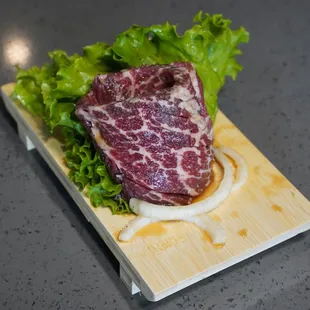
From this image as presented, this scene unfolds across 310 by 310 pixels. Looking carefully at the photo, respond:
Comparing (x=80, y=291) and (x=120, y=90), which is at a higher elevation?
(x=120, y=90)

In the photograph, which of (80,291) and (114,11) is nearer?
(80,291)

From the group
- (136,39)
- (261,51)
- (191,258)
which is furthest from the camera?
(261,51)

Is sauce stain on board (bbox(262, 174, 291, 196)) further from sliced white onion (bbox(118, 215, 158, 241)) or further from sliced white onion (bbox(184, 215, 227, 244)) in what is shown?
sliced white onion (bbox(118, 215, 158, 241))

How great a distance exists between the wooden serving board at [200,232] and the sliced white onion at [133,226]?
0.05ft

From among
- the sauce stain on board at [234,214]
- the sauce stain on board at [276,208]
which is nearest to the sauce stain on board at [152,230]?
the sauce stain on board at [234,214]

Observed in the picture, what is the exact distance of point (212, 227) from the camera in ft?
6.76

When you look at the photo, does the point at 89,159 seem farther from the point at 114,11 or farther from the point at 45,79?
the point at 114,11

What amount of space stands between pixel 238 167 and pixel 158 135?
0.33 meters

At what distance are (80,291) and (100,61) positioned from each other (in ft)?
2.52

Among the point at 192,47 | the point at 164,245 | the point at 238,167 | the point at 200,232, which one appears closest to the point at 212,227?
the point at 200,232

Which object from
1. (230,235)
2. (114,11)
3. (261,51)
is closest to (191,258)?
(230,235)

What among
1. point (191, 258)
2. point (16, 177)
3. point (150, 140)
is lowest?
point (16, 177)

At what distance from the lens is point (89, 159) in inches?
84.8

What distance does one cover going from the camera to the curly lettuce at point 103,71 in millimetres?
2146
